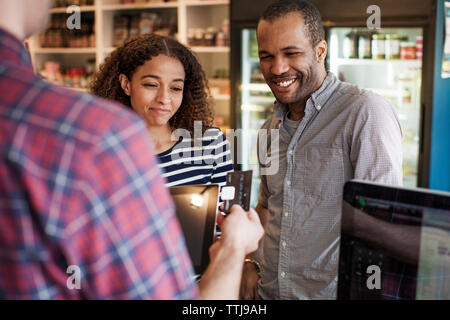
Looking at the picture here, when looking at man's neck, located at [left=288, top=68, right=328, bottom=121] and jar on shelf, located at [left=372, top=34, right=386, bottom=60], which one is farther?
jar on shelf, located at [left=372, top=34, right=386, bottom=60]

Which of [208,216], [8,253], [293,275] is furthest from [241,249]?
[293,275]

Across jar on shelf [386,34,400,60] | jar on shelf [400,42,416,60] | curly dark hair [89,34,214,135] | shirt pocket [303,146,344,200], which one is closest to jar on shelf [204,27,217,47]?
jar on shelf [386,34,400,60]

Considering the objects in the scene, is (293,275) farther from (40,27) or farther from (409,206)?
(40,27)

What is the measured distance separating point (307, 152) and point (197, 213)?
60cm

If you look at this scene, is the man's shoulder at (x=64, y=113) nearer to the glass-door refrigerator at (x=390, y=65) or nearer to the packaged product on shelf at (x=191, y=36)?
the glass-door refrigerator at (x=390, y=65)

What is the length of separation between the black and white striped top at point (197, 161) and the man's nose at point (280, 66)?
1.22ft

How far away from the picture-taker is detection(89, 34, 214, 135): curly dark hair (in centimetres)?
175

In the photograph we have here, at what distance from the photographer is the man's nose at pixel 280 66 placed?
5.18 ft

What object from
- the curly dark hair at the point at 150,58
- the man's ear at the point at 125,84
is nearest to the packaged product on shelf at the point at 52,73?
the curly dark hair at the point at 150,58

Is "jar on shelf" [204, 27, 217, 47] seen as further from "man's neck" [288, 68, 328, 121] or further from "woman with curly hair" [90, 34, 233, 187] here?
"man's neck" [288, 68, 328, 121]

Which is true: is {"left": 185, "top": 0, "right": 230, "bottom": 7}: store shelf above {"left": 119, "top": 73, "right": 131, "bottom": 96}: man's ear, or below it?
above

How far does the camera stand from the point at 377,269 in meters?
0.81

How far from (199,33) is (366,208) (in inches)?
151

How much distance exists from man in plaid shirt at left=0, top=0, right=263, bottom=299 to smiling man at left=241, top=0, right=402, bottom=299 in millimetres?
951
